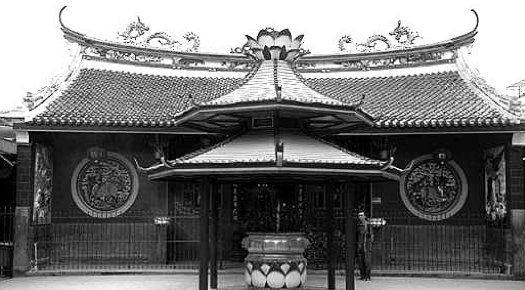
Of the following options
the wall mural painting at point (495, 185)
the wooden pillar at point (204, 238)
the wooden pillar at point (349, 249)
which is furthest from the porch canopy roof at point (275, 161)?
the wall mural painting at point (495, 185)

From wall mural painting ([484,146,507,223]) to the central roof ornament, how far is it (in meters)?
7.42

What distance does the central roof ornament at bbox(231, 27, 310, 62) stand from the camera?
12930 mm

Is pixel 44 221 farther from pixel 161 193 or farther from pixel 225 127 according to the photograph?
pixel 225 127

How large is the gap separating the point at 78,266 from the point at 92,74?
6041mm

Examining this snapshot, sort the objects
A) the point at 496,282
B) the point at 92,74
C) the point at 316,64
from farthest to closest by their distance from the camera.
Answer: the point at 316,64, the point at 92,74, the point at 496,282

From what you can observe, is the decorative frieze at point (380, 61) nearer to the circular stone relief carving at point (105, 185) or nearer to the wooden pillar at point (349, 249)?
the circular stone relief carving at point (105, 185)

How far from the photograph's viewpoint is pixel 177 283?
1543cm

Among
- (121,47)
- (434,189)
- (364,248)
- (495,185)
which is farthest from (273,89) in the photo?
(121,47)

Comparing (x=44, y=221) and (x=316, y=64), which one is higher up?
(x=316, y=64)

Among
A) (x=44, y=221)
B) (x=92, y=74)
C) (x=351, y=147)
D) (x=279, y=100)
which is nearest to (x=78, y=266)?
(x=44, y=221)

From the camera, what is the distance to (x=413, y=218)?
63.6 ft

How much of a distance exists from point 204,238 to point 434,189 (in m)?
9.44

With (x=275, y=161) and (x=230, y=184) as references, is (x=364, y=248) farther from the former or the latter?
(x=275, y=161)

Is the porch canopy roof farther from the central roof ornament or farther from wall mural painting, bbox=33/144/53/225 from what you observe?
wall mural painting, bbox=33/144/53/225
